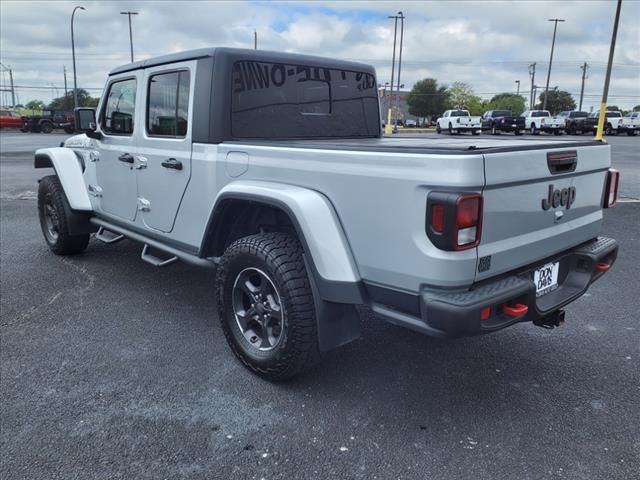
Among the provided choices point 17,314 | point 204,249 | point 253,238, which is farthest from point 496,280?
point 17,314

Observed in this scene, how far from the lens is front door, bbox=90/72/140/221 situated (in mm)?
4410

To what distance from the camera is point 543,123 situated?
126 ft

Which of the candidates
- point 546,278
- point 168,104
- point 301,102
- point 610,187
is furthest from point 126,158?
point 610,187

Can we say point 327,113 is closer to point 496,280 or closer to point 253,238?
point 253,238

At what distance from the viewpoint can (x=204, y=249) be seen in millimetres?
3576

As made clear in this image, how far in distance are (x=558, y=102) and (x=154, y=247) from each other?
87.2 metres

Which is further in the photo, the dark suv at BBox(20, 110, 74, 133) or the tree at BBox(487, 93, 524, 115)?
the tree at BBox(487, 93, 524, 115)

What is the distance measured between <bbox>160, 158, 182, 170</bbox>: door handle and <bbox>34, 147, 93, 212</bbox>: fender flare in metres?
1.86

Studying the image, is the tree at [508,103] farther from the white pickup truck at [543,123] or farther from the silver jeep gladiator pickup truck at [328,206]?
the silver jeep gladiator pickup truck at [328,206]

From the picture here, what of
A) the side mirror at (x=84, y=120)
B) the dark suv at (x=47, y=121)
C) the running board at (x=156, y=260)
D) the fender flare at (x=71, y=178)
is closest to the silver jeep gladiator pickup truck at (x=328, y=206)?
the running board at (x=156, y=260)

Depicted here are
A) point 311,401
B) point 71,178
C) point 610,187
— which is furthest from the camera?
point 71,178

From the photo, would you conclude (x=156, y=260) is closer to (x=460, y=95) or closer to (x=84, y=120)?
(x=84, y=120)

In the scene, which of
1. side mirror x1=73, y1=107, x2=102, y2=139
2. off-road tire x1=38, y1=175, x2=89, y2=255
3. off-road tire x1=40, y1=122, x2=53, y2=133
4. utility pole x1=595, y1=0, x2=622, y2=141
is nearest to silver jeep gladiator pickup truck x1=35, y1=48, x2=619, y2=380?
side mirror x1=73, y1=107, x2=102, y2=139

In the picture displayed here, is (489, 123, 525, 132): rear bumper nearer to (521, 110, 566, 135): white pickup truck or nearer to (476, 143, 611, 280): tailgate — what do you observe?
(521, 110, 566, 135): white pickup truck
